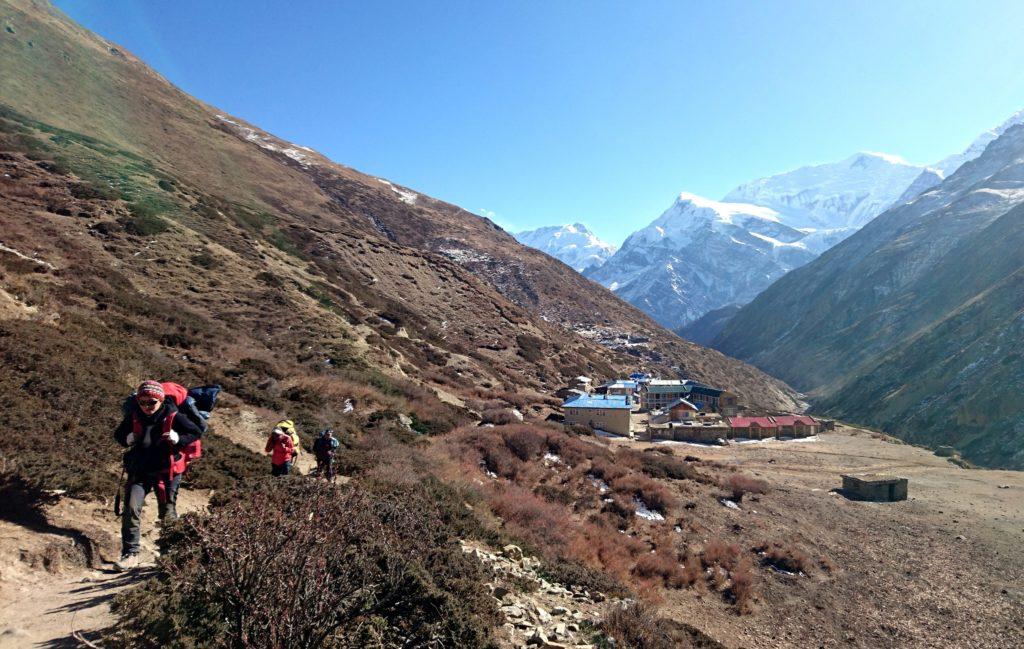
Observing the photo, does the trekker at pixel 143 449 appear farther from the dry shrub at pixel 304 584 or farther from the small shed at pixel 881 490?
the small shed at pixel 881 490

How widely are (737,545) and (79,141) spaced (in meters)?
51.8

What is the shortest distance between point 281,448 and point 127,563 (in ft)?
8.74

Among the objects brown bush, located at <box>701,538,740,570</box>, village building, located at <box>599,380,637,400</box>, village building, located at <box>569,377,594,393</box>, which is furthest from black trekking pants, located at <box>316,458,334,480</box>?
village building, located at <box>599,380,637,400</box>

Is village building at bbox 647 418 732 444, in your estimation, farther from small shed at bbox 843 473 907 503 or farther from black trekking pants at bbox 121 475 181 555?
black trekking pants at bbox 121 475 181 555

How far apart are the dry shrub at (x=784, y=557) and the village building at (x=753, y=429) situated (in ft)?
107

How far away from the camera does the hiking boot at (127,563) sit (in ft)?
17.4

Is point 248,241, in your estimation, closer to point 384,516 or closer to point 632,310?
point 384,516

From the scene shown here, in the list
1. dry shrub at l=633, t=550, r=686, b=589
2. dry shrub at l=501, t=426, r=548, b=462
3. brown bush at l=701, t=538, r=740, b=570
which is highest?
dry shrub at l=501, t=426, r=548, b=462

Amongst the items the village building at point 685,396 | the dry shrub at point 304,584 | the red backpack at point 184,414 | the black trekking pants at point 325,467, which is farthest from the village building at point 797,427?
the red backpack at point 184,414

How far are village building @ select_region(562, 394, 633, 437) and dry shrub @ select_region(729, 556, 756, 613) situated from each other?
73.7 feet

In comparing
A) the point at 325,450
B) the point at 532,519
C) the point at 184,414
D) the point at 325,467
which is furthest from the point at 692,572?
the point at 184,414

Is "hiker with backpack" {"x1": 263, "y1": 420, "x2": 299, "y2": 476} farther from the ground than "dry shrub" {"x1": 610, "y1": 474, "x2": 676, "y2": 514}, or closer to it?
farther from the ground

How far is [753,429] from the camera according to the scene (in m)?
46.7

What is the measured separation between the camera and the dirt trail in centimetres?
411
